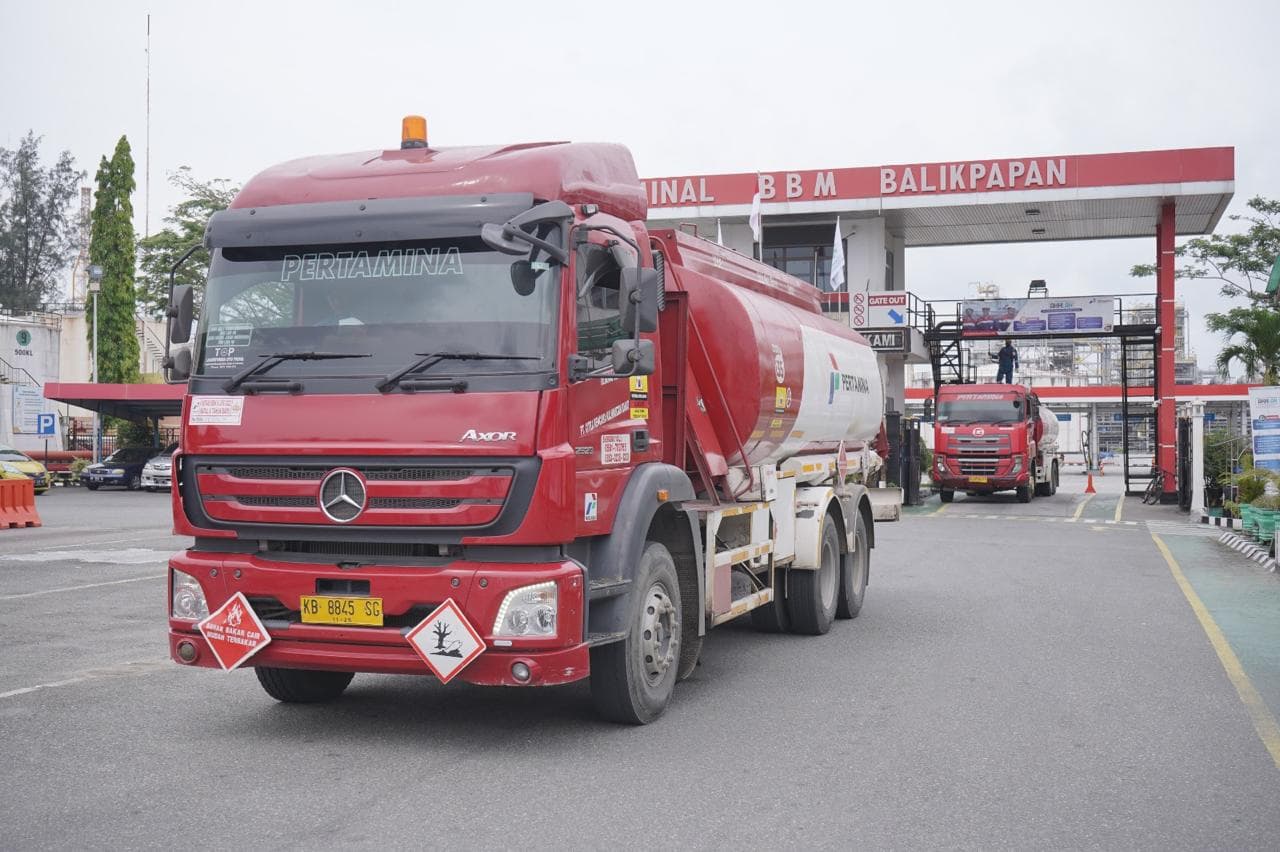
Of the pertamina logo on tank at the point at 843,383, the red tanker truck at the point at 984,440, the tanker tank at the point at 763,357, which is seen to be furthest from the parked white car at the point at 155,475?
the tanker tank at the point at 763,357

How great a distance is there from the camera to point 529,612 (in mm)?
6426

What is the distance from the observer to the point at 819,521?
421 inches

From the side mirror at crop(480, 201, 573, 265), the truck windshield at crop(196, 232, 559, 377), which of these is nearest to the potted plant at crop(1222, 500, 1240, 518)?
the side mirror at crop(480, 201, 573, 265)

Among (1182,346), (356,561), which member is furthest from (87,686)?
(1182,346)

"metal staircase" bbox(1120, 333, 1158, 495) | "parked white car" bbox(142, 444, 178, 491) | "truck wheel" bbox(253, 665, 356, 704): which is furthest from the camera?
"parked white car" bbox(142, 444, 178, 491)

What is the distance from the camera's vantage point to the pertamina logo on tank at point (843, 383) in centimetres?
1181

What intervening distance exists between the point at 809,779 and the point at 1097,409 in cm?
7324

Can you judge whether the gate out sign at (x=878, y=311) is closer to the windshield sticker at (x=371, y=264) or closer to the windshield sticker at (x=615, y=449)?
the windshield sticker at (x=615, y=449)

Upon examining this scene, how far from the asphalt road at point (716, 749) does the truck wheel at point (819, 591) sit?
250 millimetres

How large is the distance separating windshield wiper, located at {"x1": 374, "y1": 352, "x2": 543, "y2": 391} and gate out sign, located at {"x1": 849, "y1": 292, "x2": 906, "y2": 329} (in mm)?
32034

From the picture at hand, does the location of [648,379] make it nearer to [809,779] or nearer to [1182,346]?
[809,779]

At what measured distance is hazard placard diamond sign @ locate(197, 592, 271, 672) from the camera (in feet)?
22.1

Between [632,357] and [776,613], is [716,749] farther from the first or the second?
[776,613]

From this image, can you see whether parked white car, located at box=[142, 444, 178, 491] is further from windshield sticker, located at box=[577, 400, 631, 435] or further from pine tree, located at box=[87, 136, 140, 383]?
windshield sticker, located at box=[577, 400, 631, 435]
